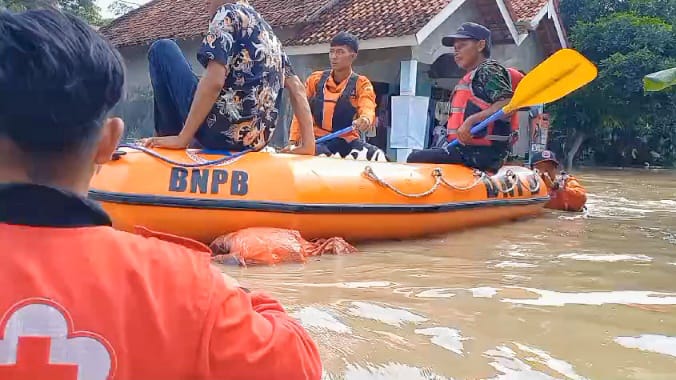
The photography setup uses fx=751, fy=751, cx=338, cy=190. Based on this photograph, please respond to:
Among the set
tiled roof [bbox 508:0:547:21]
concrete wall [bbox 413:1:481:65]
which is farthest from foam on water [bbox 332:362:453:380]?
tiled roof [bbox 508:0:547:21]

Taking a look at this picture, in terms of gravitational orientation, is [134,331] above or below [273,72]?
below

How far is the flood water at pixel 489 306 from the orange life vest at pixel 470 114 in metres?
0.79

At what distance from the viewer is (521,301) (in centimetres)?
270

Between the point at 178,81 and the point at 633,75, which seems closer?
the point at 178,81

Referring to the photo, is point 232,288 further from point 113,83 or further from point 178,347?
point 113,83

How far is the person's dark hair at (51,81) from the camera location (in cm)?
87

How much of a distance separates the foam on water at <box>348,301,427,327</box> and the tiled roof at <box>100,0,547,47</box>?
Result: 7.83 m

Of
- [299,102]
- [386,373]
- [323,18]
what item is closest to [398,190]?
[299,102]

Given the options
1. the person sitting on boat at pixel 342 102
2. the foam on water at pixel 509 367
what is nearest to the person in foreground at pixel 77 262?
the foam on water at pixel 509 367

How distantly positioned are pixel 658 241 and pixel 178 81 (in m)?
2.93

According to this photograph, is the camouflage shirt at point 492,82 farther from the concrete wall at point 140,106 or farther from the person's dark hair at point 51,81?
the concrete wall at point 140,106

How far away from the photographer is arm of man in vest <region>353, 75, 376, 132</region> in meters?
5.11

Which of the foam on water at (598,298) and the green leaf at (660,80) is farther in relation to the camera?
the green leaf at (660,80)

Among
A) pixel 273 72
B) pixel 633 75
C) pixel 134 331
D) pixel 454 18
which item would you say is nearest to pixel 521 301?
pixel 273 72
